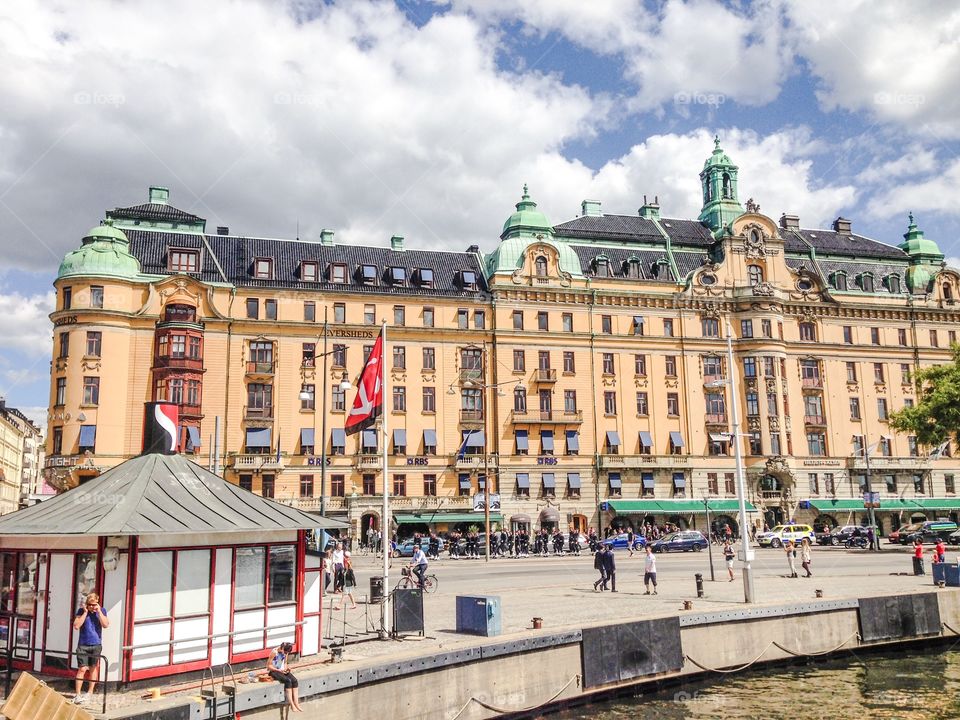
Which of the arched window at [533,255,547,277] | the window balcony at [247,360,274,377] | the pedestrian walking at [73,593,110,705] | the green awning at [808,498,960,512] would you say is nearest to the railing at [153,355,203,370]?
the window balcony at [247,360,274,377]

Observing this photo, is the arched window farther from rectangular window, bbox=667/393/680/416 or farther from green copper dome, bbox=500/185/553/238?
rectangular window, bbox=667/393/680/416

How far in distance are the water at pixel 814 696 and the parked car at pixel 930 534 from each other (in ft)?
111

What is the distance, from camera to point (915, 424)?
54.8 meters

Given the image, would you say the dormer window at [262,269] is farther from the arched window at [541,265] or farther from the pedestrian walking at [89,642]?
the pedestrian walking at [89,642]

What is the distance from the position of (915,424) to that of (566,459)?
24624mm

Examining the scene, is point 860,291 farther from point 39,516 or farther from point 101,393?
point 39,516

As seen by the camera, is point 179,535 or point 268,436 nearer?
point 179,535

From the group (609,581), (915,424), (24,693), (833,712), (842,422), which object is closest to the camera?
(24,693)

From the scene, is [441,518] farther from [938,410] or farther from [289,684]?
[289,684]

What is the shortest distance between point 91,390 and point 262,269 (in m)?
14.7

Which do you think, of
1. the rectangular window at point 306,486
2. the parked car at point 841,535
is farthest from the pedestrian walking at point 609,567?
the rectangular window at point 306,486

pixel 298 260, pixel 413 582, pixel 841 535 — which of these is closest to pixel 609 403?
pixel 841 535

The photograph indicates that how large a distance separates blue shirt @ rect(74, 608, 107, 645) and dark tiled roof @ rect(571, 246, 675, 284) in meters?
60.4

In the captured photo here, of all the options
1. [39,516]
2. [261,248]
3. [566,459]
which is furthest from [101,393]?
[39,516]
